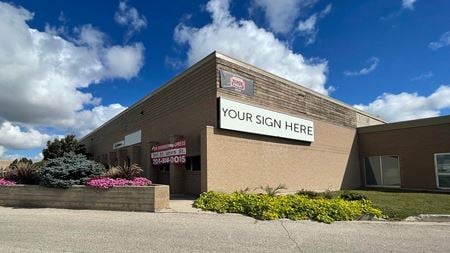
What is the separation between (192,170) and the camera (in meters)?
17.5

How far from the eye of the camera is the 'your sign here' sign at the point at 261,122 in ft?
53.4

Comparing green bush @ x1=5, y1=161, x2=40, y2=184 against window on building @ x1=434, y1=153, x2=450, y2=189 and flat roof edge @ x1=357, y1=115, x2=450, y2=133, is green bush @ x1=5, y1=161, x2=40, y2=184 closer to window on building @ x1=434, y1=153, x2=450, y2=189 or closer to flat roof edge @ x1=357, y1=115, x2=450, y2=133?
flat roof edge @ x1=357, y1=115, x2=450, y2=133

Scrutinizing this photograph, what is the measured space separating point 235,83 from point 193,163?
435 cm

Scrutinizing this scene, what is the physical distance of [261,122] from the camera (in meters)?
18.0

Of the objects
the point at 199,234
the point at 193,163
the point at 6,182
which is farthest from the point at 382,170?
the point at 6,182

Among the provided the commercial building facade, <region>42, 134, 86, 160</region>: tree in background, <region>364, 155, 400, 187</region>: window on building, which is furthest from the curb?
<region>42, 134, 86, 160</region>: tree in background

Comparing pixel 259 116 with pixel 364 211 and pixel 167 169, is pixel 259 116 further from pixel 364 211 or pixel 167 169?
pixel 364 211

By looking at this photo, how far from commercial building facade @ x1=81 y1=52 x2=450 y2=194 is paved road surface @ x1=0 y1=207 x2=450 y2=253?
5264 mm

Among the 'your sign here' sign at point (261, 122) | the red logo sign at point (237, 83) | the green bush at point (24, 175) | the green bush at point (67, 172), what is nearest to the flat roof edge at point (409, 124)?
the 'your sign here' sign at point (261, 122)

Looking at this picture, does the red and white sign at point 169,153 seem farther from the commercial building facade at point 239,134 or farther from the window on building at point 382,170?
the window on building at point 382,170

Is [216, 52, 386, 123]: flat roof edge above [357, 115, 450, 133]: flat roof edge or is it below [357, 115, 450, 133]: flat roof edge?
above

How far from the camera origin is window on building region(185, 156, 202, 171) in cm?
1730

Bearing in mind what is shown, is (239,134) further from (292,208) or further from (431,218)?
(431,218)

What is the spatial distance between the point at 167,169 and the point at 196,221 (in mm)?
10405
